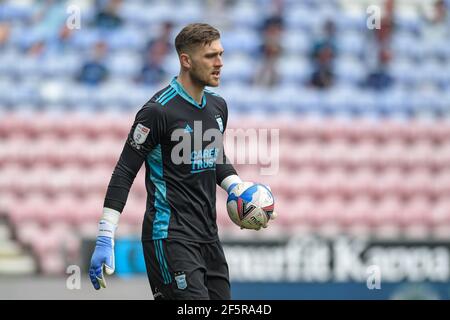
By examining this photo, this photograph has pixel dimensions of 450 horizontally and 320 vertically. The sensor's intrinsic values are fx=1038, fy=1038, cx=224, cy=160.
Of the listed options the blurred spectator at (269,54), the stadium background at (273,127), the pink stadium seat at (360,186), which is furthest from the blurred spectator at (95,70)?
the pink stadium seat at (360,186)

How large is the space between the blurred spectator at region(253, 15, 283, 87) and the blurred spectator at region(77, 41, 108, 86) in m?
1.95

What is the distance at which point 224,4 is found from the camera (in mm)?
14008

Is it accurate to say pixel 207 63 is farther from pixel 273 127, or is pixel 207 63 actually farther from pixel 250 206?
pixel 273 127

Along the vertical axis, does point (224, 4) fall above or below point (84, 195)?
above

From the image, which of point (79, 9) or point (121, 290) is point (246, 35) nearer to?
point (79, 9)

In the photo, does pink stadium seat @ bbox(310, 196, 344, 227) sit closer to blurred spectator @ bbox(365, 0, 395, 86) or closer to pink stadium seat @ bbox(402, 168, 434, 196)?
pink stadium seat @ bbox(402, 168, 434, 196)

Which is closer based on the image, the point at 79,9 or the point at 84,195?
the point at 84,195

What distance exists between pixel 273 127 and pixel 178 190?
261 inches

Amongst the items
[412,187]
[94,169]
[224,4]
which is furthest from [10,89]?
[412,187]

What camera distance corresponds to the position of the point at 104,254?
19.1 feet

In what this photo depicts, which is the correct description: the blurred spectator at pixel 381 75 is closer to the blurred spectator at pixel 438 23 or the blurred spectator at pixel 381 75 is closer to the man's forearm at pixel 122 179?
the blurred spectator at pixel 438 23

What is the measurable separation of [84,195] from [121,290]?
1.95m

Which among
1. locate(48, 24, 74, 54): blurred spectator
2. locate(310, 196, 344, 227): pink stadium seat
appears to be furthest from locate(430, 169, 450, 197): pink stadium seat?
locate(48, 24, 74, 54): blurred spectator

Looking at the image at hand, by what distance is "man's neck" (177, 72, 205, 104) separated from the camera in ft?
20.0
